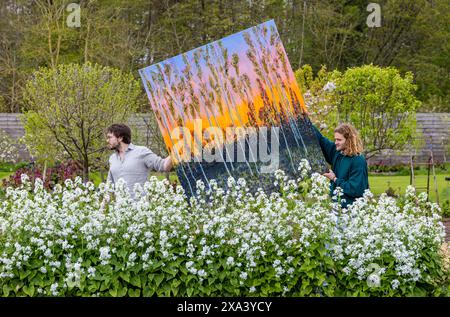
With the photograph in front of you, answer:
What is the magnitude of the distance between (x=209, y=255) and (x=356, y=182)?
68.5 inches

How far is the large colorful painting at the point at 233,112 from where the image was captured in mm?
7918

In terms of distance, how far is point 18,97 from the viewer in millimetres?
27562

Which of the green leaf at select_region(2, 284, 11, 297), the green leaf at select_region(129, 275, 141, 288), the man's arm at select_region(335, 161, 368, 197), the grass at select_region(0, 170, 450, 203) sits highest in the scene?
the man's arm at select_region(335, 161, 368, 197)

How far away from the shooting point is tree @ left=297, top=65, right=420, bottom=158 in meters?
15.1

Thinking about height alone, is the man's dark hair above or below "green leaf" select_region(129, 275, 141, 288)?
above

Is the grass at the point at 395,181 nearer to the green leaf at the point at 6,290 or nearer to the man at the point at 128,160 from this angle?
the man at the point at 128,160

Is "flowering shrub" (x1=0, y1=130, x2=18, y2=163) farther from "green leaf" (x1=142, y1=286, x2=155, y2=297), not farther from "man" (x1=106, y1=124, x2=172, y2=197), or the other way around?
"green leaf" (x1=142, y1=286, x2=155, y2=297)

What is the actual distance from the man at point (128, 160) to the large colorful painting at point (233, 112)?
0.43m

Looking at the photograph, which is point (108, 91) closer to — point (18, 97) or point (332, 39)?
point (18, 97)

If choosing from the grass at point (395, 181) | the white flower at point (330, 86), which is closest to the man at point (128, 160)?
the white flower at point (330, 86)

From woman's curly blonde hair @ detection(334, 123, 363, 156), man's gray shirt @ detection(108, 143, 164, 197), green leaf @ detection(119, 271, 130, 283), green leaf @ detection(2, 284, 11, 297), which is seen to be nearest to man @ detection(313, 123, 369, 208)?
woman's curly blonde hair @ detection(334, 123, 363, 156)
